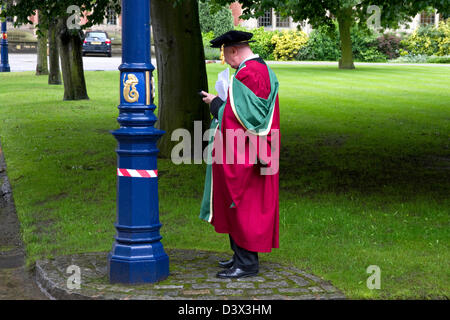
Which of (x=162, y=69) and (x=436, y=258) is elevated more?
(x=162, y=69)

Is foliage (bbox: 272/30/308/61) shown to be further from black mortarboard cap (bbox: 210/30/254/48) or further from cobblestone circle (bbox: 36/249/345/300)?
black mortarboard cap (bbox: 210/30/254/48)

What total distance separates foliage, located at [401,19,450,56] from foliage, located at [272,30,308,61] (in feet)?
21.7

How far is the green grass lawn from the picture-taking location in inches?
280

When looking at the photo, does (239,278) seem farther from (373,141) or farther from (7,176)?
(373,141)

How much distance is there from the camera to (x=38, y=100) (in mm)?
23344

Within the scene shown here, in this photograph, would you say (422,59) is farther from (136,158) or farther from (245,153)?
(136,158)

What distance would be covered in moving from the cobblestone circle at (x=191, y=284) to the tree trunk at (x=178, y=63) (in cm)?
590

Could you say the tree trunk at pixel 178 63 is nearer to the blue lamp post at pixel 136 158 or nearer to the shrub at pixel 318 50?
the blue lamp post at pixel 136 158

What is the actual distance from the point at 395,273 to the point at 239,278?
1.33 m

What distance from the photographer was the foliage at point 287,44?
159ft

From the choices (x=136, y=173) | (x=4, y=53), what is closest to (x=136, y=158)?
(x=136, y=173)

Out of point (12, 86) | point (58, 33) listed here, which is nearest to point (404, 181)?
point (58, 33)

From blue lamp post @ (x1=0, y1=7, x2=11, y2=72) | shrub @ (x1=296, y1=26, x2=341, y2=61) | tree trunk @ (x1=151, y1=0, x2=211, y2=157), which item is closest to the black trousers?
tree trunk @ (x1=151, y1=0, x2=211, y2=157)

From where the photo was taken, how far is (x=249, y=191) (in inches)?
242
